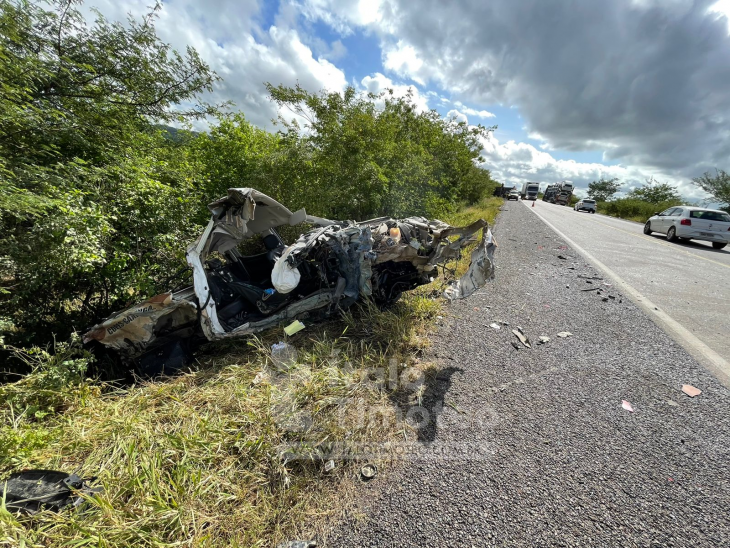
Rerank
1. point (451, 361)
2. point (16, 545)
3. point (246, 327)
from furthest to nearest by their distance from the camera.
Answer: point (246, 327) < point (451, 361) < point (16, 545)

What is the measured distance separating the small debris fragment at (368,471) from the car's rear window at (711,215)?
529 inches

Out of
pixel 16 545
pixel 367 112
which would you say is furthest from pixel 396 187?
pixel 16 545

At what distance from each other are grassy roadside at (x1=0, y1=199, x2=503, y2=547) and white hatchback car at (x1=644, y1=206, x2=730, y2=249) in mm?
11977

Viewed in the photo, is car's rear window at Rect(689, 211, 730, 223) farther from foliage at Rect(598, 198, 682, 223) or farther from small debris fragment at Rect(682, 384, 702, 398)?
foliage at Rect(598, 198, 682, 223)

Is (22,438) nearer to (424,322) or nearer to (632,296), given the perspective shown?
(424,322)

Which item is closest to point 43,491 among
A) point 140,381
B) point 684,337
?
point 140,381

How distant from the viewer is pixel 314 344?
9.37 ft

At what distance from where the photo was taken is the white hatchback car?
8.77 m

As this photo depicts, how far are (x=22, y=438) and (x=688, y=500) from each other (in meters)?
3.88

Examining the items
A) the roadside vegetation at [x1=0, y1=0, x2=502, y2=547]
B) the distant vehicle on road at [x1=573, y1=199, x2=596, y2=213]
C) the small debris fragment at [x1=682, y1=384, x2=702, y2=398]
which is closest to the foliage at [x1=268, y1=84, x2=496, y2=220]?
the roadside vegetation at [x1=0, y1=0, x2=502, y2=547]

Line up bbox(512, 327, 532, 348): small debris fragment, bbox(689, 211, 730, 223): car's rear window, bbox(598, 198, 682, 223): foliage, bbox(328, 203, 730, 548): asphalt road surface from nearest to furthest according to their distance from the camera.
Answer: bbox(328, 203, 730, 548): asphalt road surface → bbox(512, 327, 532, 348): small debris fragment → bbox(689, 211, 730, 223): car's rear window → bbox(598, 198, 682, 223): foliage

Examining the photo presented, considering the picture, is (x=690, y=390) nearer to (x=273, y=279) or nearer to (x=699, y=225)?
(x=273, y=279)

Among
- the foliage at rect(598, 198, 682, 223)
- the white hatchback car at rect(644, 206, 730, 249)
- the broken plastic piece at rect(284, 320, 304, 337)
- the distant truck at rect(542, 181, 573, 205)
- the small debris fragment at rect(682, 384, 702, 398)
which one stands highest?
the distant truck at rect(542, 181, 573, 205)

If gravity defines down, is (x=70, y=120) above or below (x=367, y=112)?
below
